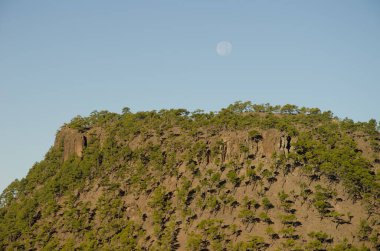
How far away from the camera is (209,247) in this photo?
118 meters

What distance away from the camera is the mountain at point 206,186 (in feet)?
398

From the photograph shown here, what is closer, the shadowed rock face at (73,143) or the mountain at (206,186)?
the mountain at (206,186)

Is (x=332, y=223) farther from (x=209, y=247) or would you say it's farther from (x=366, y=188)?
(x=209, y=247)

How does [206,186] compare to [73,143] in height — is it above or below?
below

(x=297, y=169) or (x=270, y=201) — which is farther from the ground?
(x=297, y=169)

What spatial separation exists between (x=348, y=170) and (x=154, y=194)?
59.2 meters

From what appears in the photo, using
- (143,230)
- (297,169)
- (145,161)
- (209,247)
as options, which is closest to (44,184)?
(145,161)

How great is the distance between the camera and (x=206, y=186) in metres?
139

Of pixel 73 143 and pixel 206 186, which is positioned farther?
pixel 73 143

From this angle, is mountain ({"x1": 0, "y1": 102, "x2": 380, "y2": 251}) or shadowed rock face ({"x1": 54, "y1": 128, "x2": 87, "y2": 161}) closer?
mountain ({"x1": 0, "y1": 102, "x2": 380, "y2": 251})

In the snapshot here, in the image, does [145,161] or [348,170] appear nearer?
[348,170]

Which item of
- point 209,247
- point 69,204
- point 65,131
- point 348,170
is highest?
point 65,131

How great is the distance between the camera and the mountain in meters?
121

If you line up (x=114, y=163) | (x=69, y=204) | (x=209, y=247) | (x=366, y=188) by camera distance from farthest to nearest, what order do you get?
(x=114, y=163) → (x=69, y=204) → (x=366, y=188) → (x=209, y=247)
